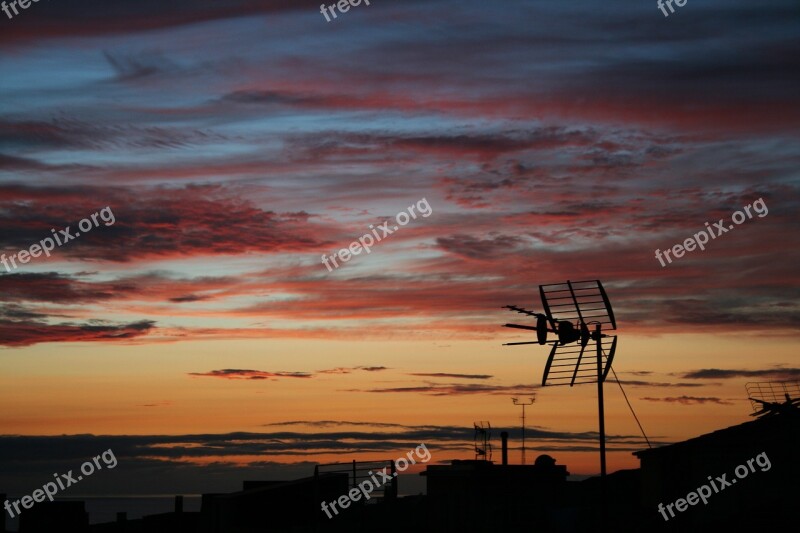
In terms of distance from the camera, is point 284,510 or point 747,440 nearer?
point 284,510

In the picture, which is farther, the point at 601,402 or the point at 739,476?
the point at 739,476

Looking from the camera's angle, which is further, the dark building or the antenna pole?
the dark building

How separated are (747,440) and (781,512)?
342 centimetres

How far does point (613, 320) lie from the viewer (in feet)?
87.4

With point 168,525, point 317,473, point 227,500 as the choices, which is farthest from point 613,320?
point 168,525

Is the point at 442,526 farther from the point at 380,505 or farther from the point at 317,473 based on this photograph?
the point at 317,473

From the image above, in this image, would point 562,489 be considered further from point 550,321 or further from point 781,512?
point 550,321

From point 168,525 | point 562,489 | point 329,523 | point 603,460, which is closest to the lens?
point 603,460

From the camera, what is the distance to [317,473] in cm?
3003

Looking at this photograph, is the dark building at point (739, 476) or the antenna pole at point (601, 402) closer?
the antenna pole at point (601, 402)

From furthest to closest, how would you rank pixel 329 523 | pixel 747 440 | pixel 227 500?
1. pixel 747 440
2. pixel 329 523
3. pixel 227 500

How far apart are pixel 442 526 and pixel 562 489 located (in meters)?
14.9

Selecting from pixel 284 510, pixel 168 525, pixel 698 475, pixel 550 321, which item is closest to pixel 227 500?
pixel 284 510

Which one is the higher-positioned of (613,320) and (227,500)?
(613,320)
